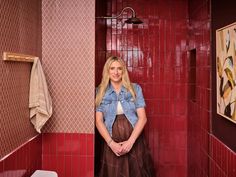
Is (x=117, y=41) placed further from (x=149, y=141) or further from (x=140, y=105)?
(x=149, y=141)

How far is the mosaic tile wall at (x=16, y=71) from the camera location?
6.31 ft

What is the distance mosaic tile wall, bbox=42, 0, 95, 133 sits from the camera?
2.68m

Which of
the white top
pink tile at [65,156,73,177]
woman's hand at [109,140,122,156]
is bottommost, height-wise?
pink tile at [65,156,73,177]

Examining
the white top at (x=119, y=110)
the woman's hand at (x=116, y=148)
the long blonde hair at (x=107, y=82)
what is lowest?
the woman's hand at (x=116, y=148)

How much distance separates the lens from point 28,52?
7.75 ft

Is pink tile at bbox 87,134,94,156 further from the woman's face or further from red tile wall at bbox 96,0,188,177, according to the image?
red tile wall at bbox 96,0,188,177

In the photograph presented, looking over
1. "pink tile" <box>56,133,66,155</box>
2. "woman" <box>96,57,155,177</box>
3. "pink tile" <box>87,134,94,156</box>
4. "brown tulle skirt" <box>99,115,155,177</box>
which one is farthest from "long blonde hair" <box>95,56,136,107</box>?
"pink tile" <box>56,133,66,155</box>

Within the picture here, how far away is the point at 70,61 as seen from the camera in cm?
270

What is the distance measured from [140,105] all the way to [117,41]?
957 mm

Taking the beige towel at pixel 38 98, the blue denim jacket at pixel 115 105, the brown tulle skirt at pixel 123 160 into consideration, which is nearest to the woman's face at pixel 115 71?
the blue denim jacket at pixel 115 105

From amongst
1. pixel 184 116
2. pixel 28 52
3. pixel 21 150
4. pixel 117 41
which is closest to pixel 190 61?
pixel 184 116

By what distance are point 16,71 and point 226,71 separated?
1.47 metres

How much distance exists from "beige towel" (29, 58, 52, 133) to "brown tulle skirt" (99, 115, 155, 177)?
708 mm

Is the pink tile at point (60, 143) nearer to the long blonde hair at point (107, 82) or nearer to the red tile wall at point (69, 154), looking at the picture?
the red tile wall at point (69, 154)
